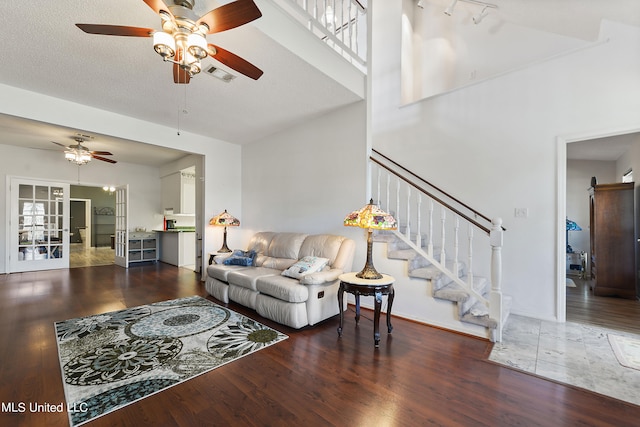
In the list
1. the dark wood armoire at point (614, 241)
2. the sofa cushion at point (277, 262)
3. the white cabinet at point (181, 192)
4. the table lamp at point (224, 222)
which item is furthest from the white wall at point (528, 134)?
the white cabinet at point (181, 192)

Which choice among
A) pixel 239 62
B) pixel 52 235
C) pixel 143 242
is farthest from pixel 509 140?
pixel 52 235

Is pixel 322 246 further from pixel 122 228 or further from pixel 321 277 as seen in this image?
pixel 122 228

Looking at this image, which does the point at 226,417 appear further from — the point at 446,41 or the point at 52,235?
the point at 52,235

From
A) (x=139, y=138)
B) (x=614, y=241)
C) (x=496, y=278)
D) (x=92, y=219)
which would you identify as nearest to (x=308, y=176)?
(x=139, y=138)

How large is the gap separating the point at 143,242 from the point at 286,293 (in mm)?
6282

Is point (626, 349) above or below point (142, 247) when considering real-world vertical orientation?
below

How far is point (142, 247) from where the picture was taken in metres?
7.43

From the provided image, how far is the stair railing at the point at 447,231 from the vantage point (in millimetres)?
2711

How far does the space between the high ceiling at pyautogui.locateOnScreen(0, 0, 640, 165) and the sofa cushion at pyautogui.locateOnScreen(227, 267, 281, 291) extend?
2.35 m

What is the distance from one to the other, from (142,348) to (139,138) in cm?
329

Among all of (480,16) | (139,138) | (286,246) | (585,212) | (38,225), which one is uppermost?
(480,16)

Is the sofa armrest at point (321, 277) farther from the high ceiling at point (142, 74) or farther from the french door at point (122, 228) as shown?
the french door at point (122, 228)

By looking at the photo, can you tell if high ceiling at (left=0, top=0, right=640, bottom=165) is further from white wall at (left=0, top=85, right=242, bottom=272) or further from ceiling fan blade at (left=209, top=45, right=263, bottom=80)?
ceiling fan blade at (left=209, top=45, right=263, bottom=80)

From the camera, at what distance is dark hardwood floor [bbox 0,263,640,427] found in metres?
1.69
